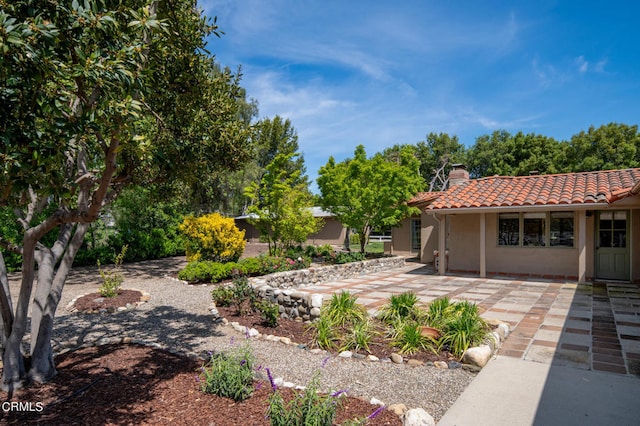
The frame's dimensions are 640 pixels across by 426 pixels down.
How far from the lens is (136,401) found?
3.44 meters

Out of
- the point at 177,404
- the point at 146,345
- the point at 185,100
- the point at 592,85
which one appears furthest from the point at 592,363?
the point at 592,85

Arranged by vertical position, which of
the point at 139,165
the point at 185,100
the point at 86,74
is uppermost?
the point at 185,100

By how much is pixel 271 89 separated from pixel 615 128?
27.6 meters

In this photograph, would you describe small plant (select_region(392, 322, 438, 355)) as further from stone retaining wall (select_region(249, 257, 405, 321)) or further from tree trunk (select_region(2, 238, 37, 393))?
tree trunk (select_region(2, 238, 37, 393))

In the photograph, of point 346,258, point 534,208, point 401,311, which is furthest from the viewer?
point 346,258

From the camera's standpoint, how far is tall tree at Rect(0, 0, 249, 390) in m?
2.46

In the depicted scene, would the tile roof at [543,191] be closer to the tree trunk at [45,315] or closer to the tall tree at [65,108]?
the tall tree at [65,108]

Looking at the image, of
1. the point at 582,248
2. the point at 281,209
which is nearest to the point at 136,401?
the point at 281,209

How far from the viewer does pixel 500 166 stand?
33.7 metres

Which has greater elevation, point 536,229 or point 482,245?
point 536,229

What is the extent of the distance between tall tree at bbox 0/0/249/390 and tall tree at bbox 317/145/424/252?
10.3 m

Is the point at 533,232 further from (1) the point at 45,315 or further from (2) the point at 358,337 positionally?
(1) the point at 45,315

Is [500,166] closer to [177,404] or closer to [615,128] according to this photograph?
[615,128]

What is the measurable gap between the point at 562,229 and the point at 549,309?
5.39 m
